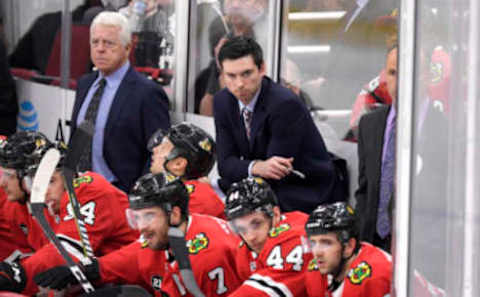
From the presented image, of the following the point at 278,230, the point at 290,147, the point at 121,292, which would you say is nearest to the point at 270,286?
the point at 278,230

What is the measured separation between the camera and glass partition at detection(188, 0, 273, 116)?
425 cm

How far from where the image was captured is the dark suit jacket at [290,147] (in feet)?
10.5

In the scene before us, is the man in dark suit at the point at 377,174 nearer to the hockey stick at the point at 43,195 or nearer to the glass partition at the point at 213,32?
the hockey stick at the point at 43,195

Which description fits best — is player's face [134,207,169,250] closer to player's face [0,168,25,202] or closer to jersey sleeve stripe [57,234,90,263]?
jersey sleeve stripe [57,234,90,263]

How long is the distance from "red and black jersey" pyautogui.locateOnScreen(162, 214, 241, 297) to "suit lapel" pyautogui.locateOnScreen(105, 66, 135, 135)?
151cm

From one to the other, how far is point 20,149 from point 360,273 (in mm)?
1617

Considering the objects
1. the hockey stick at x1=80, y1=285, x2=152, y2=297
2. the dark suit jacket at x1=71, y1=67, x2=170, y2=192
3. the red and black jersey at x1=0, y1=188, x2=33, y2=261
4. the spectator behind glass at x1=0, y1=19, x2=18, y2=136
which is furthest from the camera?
the spectator behind glass at x1=0, y1=19, x2=18, y2=136

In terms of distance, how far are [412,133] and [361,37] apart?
2472 millimetres

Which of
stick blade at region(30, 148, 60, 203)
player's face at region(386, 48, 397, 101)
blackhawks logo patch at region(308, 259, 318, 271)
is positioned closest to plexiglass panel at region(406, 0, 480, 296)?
blackhawks logo patch at region(308, 259, 318, 271)

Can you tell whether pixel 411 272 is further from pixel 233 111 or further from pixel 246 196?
pixel 233 111

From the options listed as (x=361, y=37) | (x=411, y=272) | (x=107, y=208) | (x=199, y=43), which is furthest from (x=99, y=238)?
(x=411, y=272)

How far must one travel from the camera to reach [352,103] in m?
3.65

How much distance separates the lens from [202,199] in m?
3.18

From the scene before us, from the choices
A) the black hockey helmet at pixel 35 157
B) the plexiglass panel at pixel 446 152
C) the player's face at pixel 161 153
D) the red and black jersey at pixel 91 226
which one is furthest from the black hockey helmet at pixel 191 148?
the plexiglass panel at pixel 446 152
